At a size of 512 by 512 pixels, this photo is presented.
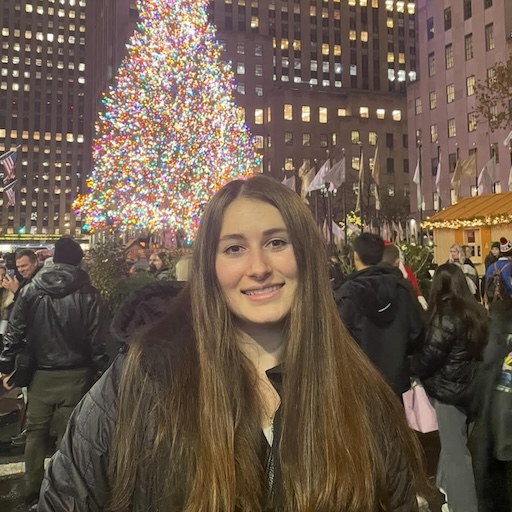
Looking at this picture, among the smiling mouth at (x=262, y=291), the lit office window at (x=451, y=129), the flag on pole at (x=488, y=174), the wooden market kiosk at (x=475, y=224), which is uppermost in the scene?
the lit office window at (x=451, y=129)

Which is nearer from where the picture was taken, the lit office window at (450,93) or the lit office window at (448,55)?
the lit office window at (450,93)

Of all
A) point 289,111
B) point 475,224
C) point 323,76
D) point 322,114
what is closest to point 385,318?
point 475,224

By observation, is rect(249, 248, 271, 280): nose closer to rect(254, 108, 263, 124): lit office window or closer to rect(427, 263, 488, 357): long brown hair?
rect(427, 263, 488, 357): long brown hair

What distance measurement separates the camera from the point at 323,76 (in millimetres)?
100812

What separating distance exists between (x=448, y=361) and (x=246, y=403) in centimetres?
350

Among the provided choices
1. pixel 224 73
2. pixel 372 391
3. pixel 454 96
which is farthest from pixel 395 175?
pixel 372 391

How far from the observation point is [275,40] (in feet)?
323

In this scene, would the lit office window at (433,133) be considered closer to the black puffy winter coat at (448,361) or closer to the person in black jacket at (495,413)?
the black puffy winter coat at (448,361)

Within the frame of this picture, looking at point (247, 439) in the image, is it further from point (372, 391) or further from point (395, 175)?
point (395, 175)

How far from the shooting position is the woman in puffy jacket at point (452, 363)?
176 inches

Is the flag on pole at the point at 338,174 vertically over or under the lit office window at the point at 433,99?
under

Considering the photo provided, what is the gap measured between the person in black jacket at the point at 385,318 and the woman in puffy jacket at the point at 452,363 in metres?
0.17

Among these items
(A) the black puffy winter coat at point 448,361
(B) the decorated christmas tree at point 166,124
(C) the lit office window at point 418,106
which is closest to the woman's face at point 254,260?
(A) the black puffy winter coat at point 448,361

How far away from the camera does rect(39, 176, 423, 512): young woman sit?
1494 millimetres
